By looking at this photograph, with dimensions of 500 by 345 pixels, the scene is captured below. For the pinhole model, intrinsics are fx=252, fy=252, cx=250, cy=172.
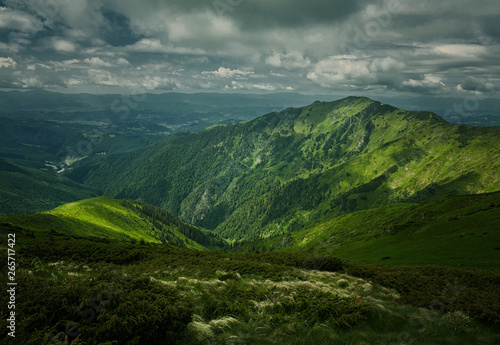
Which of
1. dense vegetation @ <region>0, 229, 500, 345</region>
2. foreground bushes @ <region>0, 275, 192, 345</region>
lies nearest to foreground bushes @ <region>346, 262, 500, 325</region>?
dense vegetation @ <region>0, 229, 500, 345</region>

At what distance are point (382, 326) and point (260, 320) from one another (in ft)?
24.5

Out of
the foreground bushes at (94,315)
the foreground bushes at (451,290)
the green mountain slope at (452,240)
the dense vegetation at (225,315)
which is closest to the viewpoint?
the foreground bushes at (94,315)

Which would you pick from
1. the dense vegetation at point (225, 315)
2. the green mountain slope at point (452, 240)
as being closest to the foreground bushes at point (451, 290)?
the dense vegetation at point (225, 315)

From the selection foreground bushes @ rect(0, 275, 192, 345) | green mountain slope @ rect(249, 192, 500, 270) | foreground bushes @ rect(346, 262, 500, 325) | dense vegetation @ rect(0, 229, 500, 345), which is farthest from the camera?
green mountain slope @ rect(249, 192, 500, 270)

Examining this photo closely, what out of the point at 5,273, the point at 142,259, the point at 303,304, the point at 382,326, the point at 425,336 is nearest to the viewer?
the point at 425,336

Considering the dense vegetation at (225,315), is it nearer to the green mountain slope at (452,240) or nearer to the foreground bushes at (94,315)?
the foreground bushes at (94,315)

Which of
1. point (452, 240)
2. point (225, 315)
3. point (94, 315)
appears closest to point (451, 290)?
point (225, 315)

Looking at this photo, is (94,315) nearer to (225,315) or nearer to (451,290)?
(225,315)

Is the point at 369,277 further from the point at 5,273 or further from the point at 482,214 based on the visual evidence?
the point at 482,214

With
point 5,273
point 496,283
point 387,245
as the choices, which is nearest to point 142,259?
point 5,273

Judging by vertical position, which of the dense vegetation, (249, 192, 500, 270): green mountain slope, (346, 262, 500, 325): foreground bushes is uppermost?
the dense vegetation

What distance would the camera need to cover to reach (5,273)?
19312mm

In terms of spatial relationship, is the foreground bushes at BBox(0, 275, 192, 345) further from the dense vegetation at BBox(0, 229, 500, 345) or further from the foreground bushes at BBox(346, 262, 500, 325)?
the foreground bushes at BBox(346, 262, 500, 325)

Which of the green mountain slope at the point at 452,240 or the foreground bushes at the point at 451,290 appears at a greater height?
the foreground bushes at the point at 451,290
